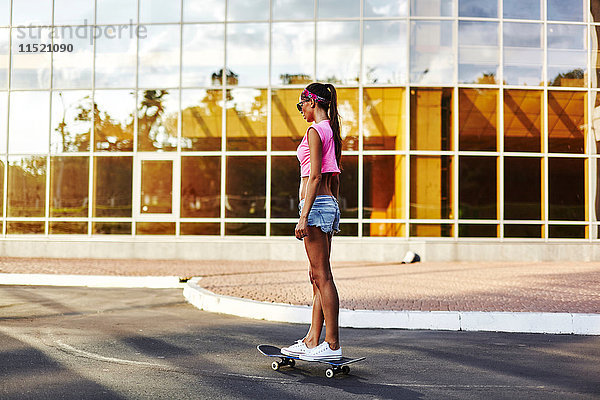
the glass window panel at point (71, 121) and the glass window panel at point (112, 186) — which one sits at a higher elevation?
the glass window panel at point (71, 121)

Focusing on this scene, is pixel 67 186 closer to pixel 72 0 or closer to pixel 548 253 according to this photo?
pixel 72 0

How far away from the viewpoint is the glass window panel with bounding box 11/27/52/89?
63.6 feet

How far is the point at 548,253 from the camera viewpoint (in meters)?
17.5

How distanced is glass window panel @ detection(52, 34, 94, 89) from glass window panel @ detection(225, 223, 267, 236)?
538 centimetres

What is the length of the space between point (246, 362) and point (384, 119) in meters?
13.1

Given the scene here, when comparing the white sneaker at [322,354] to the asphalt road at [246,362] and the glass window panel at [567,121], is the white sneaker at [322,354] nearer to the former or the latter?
the asphalt road at [246,362]

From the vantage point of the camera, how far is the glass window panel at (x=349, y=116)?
18.2m

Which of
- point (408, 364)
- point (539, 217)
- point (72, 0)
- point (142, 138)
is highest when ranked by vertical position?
point (72, 0)

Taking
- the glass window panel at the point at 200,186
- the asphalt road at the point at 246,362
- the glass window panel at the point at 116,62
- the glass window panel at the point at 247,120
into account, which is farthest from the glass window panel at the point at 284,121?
the asphalt road at the point at 246,362

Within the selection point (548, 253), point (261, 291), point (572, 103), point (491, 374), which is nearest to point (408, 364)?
point (491, 374)

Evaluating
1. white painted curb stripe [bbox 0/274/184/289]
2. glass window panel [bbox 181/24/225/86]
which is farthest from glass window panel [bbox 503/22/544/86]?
white painted curb stripe [bbox 0/274/184/289]

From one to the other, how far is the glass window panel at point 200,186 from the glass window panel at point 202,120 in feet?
1.28

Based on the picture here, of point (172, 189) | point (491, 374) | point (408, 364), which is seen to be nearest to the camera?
point (491, 374)

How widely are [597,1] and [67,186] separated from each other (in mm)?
14605
